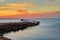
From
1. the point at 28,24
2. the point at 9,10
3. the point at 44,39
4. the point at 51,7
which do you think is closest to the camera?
the point at 51,7

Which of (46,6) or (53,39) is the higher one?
(46,6)

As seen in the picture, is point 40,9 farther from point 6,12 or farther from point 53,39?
point 53,39

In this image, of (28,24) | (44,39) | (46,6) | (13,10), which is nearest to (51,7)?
(46,6)

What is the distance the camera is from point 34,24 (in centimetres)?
1816

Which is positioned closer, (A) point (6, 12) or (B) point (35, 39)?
(A) point (6, 12)

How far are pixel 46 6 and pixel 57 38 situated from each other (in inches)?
103

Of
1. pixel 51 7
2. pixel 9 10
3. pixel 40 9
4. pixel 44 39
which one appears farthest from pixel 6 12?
pixel 44 39

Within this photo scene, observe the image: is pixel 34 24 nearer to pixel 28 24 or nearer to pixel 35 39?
pixel 28 24

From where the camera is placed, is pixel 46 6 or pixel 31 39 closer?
pixel 46 6

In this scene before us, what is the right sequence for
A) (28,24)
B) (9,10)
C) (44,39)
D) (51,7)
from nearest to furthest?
1. (51,7)
2. (9,10)
3. (44,39)
4. (28,24)

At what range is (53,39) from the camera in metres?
8.17

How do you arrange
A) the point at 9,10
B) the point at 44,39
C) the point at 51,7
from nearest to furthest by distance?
the point at 51,7 < the point at 9,10 < the point at 44,39

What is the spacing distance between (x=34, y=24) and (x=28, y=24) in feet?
2.05

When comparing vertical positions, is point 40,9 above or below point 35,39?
above
